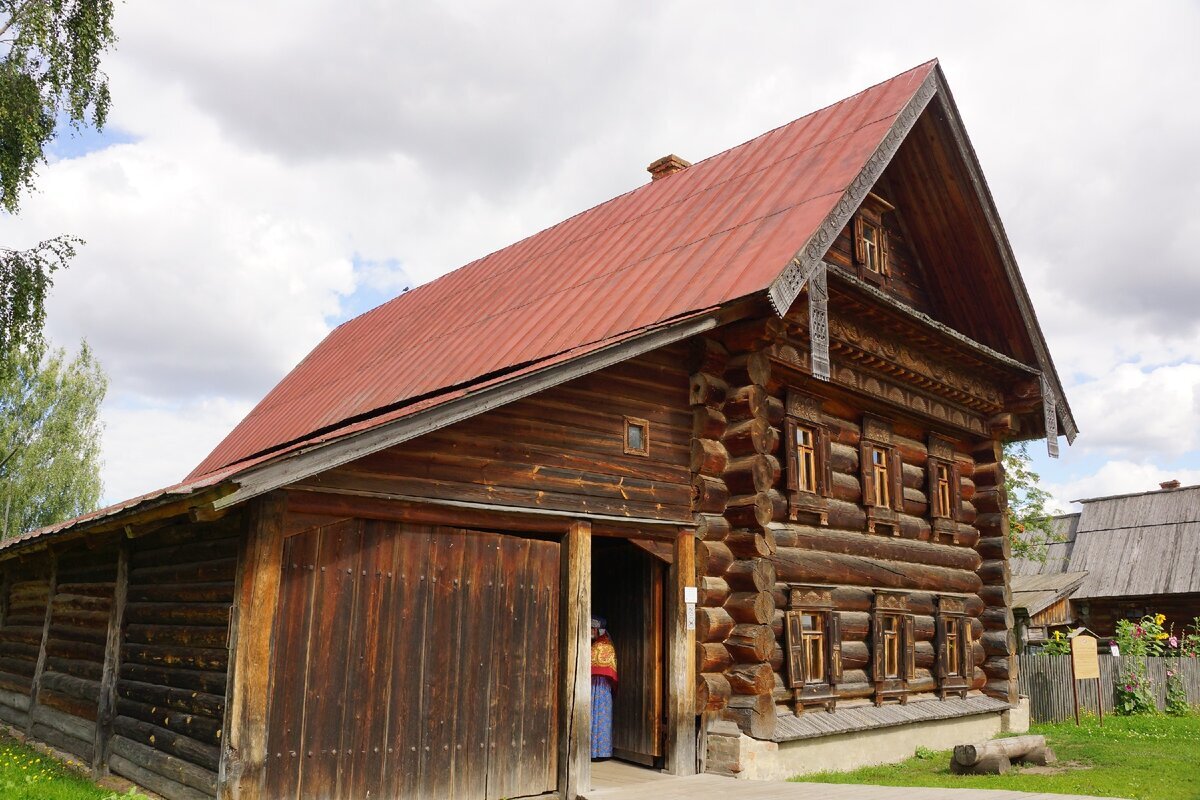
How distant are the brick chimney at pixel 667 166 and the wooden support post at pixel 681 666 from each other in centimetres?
840

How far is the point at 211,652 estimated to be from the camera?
304 inches

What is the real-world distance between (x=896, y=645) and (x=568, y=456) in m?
6.42

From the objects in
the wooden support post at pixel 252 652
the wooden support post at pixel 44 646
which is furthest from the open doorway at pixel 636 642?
the wooden support post at pixel 44 646

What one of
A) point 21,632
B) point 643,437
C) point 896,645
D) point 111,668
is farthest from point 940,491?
point 21,632

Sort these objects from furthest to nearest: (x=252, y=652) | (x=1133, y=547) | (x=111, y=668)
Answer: (x=1133, y=547), (x=111, y=668), (x=252, y=652)

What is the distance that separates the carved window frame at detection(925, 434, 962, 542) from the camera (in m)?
14.6

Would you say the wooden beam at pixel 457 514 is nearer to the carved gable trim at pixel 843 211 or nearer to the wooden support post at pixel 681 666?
the wooden support post at pixel 681 666

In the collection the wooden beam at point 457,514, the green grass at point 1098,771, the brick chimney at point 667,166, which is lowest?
the green grass at point 1098,771

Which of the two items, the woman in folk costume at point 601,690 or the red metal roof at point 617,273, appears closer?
the woman in folk costume at point 601,690

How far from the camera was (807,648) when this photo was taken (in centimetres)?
1157

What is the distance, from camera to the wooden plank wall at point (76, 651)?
10.5 meters

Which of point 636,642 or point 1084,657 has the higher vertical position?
point 636,642

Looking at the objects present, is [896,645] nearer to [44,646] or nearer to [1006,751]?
[1006,751]

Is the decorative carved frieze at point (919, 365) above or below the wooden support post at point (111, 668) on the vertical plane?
above
